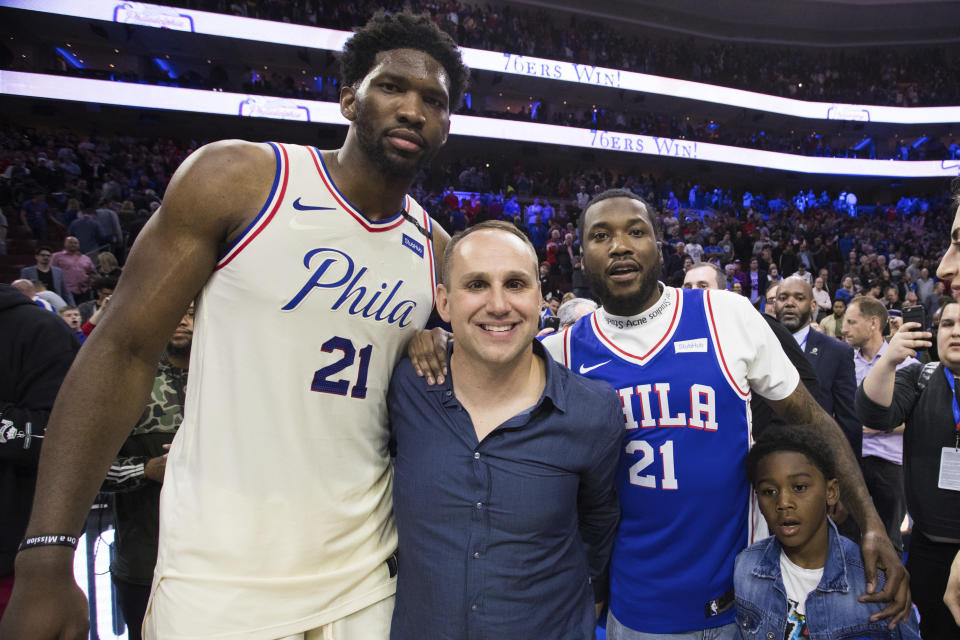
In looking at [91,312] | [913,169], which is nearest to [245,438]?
[91,312]

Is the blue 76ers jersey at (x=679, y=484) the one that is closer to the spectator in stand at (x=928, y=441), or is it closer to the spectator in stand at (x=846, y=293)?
the spectator in stand at (x=928, y=441)

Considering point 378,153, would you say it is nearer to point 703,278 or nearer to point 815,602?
point 815,602

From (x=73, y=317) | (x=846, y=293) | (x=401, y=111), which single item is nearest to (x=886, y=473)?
(x=401, y=111)

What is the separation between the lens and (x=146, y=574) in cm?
238

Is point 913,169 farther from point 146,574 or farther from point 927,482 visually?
point 146,574

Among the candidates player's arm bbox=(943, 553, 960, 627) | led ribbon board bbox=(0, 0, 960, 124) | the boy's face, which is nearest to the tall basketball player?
the boy's face

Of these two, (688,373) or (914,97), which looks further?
(914,97)

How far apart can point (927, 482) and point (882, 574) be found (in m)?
1.12

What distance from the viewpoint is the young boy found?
1843 mm

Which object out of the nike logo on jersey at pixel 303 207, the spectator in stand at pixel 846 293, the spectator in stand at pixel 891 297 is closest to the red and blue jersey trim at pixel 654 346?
the nike logo on jersey at pixel 303 207

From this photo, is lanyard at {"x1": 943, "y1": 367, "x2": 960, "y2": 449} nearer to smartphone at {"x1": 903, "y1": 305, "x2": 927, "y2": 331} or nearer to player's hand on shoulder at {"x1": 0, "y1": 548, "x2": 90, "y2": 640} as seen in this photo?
smartphone at {"x1": 903, "y1": 305, "x2": 927, "y2": 331}

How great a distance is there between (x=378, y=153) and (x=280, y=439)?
786 mm

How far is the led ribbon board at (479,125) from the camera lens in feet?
52.4

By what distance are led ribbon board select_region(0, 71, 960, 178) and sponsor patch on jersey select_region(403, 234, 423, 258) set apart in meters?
17.8
